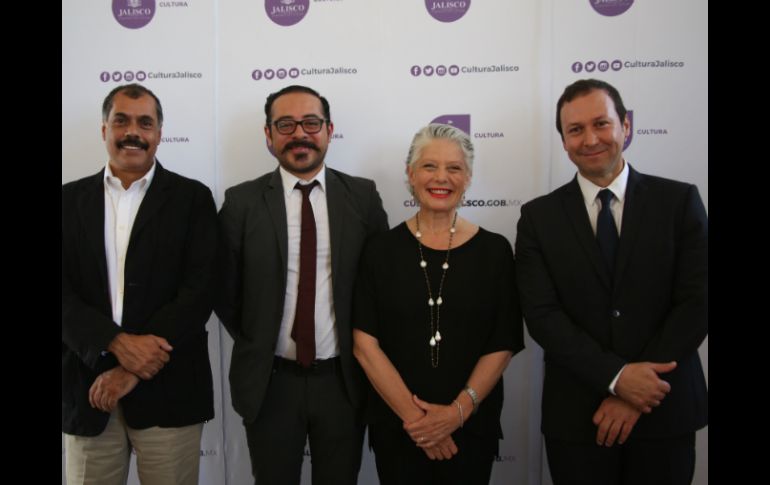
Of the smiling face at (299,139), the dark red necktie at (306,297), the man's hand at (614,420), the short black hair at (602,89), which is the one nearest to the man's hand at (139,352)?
the dark red necktie at (306,297)

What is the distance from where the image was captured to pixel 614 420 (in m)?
1.94

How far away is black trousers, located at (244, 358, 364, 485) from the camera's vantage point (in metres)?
2.25

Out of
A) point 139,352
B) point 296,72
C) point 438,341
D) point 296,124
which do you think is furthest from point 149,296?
point 296,72

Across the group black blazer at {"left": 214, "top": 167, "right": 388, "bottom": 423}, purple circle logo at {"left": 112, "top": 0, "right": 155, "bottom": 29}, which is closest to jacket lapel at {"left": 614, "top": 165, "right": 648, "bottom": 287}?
black blazer at {"left": 214, "top": 167, "right": 388, "bottom": 423}

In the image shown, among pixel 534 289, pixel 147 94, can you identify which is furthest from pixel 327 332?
pixel 147 94

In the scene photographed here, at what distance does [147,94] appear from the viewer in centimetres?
236

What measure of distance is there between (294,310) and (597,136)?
1376 millimetres

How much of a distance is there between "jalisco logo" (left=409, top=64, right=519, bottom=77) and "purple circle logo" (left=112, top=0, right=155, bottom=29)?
4.80 ft

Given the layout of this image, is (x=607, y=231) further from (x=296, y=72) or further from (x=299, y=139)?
(x=296, y=72)

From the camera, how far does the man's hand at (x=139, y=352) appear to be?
2.08 meters

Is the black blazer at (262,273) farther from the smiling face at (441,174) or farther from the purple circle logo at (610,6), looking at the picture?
the purple circle logo at (610,6)

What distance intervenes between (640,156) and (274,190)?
1879 mm

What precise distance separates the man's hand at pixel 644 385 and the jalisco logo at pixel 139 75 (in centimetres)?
253

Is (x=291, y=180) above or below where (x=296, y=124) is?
below
